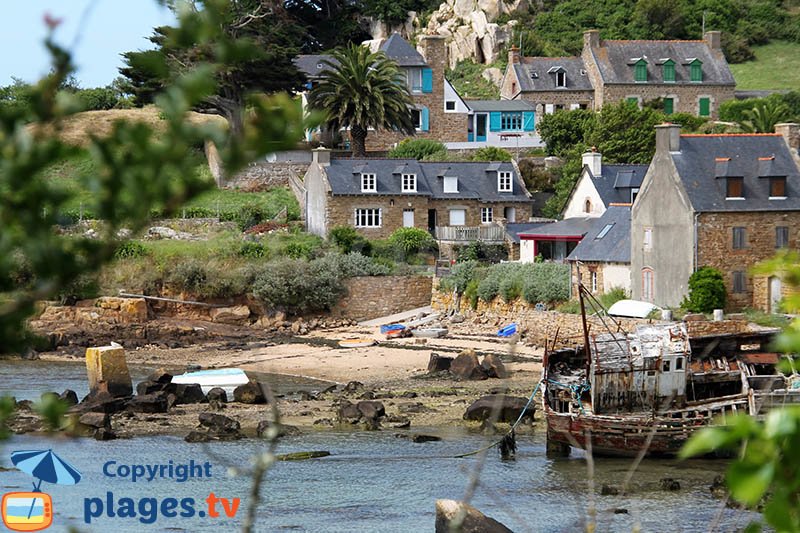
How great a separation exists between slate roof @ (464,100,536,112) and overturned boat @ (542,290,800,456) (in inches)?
1671

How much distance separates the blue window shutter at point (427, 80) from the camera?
7100 cm

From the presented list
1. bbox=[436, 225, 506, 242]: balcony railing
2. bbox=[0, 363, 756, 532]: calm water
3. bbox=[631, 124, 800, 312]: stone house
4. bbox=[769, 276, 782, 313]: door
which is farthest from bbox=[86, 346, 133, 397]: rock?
Answer: bbox=[436, 225, 506, 242]: balcony railing

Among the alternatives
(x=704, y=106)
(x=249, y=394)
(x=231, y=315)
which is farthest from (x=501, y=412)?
(x=704, y=106)

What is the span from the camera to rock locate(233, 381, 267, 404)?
1362 inches

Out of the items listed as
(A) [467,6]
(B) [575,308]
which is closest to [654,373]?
(B) [575,308]

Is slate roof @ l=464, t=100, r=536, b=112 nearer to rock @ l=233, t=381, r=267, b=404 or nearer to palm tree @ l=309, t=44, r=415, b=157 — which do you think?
palm tree @ l=309, t=44, r=415, b=157

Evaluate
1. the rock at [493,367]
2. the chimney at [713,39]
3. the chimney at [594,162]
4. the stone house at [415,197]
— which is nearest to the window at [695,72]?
the chimney at [713,39]

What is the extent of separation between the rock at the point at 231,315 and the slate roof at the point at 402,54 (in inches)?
926

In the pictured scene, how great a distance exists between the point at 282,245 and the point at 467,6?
38990 mm

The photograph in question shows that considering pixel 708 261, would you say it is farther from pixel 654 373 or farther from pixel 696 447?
pixel 696 447

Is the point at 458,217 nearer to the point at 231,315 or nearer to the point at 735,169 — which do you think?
the point at 231,315

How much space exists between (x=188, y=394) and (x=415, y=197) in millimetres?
23452

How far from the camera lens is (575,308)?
146ft

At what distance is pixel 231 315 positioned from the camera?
169 ft
